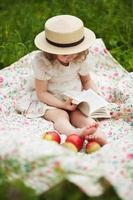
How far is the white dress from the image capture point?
4820mm

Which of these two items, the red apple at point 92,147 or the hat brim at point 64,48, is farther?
the hat brim at point 64,48

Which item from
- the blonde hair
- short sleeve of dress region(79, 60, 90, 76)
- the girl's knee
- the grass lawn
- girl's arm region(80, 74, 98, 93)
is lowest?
the grass lawn

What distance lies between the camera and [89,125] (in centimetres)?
448

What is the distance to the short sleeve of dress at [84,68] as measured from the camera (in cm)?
492

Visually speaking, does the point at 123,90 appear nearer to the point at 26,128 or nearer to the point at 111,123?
the point at 111,123

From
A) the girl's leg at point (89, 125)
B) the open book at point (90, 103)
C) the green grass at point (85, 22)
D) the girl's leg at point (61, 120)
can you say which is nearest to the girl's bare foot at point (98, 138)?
the girl's leg at point (89, 125)

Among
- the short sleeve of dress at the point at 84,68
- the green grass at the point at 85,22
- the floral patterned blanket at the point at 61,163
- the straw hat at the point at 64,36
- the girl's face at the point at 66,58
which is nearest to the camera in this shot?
the floral patterned blanket at the point at 61,163

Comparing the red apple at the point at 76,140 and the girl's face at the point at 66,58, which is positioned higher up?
the girl's face at the point at 66,58

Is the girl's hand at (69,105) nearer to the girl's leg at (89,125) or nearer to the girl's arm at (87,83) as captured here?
the girl's leg at (89,125)

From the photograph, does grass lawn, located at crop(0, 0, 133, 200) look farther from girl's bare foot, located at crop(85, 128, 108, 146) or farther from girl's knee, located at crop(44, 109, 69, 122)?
girl's bare foot, located at crop(85, 128, 108, 146)

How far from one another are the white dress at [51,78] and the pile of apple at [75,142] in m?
0.41

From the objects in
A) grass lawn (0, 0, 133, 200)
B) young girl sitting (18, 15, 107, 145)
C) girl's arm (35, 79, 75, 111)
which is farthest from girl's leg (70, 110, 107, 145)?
grass lawn (0, 0, 133, 200)

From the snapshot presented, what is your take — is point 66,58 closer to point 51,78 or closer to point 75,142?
point 51,78

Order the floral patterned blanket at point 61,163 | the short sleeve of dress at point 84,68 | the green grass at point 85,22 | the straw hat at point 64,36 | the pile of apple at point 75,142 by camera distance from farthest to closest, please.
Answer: the green grass at point 85,22 → the short sleeve of dress at point 84,68 → the straw hat at point 64,36 → the pile of apple at point 75,142 → the floral patterned blanket at point 61,163
